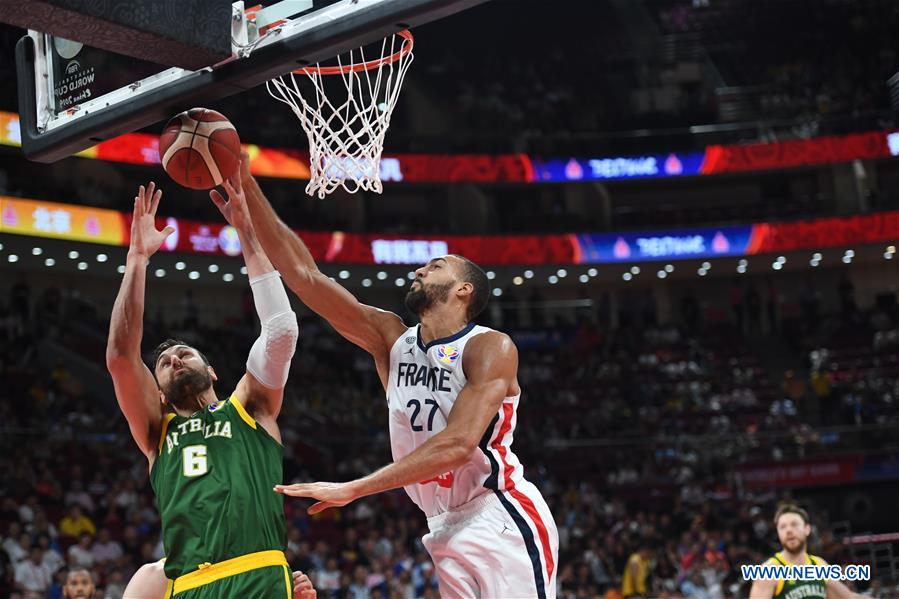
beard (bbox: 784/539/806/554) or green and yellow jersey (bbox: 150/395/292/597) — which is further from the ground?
green and yellow jersey (bbox: 150/395/292/597)

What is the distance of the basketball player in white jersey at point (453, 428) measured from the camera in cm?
348

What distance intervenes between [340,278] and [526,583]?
21.0 meters

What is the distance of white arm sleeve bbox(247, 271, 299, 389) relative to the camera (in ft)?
12.7

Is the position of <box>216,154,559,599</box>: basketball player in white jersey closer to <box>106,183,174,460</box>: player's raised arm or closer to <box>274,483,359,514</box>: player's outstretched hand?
<box>274,483,359,514</box>: player's outstretched hand

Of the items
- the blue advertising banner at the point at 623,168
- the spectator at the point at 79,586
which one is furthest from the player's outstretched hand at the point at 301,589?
the blue advertising banner at the point at 623,168

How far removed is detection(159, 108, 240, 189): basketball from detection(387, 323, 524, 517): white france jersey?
1.04m

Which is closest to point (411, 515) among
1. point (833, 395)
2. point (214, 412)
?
point (833, 395)

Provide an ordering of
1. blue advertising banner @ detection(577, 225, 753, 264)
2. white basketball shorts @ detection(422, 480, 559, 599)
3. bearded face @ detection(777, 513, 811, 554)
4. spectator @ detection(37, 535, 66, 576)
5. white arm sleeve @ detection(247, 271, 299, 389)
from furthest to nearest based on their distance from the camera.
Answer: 1. blue advertising banner @ detection(577, 225, 753, 264)
2. spectator @ detection(37, 535, 66, 576)
3. bearded face @ detection(777, 513, 811, 554)
4. white arm sleeve @ detection(247, 271, 299, 389)
5. white basketball shorts @ detection(422, 480, 559, 599)

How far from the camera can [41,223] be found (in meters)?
18.1

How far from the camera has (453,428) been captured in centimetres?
350

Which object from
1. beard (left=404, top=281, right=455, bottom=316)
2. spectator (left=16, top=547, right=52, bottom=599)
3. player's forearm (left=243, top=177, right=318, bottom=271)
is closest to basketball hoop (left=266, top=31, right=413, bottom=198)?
player's forearm (left=243, top=177, right=318, bottom=271)

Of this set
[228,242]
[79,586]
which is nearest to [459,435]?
[79,586]

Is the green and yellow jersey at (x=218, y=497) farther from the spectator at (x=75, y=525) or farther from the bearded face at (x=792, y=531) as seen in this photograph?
the spectator at (x=75, y=525)

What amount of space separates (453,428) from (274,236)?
1.19 meters
